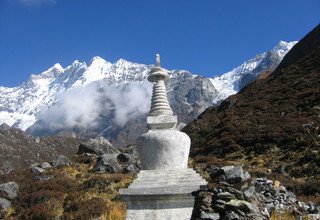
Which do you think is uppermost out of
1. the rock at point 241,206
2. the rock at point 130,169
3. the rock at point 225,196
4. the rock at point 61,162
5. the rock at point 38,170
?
the rock at point 61,162

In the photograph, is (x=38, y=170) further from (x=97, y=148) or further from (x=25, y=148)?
(x=25, y=148)

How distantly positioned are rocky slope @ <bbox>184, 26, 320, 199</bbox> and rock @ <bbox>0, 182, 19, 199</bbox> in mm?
10126

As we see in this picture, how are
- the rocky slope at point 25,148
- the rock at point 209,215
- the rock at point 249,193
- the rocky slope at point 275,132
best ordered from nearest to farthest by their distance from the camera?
the rock at point 209,215 → the rock at point 249,193 → the rocky slope at point 275,132 → the rocky slope at point 25,148

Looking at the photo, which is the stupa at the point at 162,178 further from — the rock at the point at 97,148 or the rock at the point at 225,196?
the rock at the point at 97,148

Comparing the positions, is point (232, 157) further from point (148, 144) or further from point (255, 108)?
point (148, 144)

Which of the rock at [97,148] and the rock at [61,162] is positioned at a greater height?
the rock at [97,148]

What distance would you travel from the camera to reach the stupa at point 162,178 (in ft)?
31.8

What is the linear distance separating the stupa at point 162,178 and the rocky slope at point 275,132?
32.2ft

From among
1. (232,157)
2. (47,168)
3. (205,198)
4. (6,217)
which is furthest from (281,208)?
(47,168)

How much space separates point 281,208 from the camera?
1384 centimetres

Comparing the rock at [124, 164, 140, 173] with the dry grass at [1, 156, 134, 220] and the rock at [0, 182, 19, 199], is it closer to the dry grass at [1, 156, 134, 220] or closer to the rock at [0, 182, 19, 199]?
the dry grass at [1, 156, 134, 220]

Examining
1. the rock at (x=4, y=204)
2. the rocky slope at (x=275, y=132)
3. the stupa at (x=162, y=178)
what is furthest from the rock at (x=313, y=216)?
the rock at (x=4, y=204)

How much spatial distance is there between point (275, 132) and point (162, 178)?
23.0m

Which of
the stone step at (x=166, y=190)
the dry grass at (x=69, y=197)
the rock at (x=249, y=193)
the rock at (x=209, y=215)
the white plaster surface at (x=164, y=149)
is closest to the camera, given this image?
the rock at (x=209, y=215)
